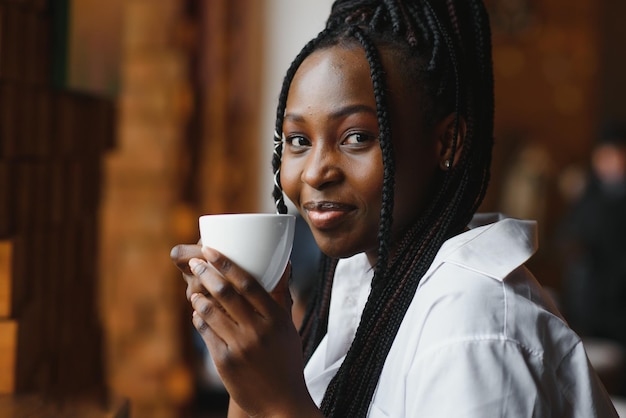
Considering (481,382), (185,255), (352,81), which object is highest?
(352,81)

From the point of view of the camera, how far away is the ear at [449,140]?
112 cm

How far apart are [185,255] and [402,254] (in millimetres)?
309

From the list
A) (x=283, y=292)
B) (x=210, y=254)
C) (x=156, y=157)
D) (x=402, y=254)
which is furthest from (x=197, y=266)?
(x=156, y=157)

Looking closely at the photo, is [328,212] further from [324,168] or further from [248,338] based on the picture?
[248,338]

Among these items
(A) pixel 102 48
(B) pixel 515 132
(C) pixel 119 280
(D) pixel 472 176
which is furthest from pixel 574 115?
(D) pixel 472 176

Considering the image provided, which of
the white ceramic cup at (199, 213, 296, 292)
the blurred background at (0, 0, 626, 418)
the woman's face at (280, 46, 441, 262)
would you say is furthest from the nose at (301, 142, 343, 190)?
the blurred background at (0, 0, 626, 418)

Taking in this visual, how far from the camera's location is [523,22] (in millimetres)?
7594

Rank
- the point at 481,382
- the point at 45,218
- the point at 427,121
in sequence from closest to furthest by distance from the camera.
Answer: the point at 481,382, the point at 427,121, the point at 45,218

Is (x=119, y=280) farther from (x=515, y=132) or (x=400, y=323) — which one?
(x=515, y=132)

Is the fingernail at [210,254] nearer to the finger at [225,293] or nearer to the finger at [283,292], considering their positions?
the finger at [225,293]

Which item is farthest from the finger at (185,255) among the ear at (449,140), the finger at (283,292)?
the ear at (449,140)

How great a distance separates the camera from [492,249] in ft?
3.39

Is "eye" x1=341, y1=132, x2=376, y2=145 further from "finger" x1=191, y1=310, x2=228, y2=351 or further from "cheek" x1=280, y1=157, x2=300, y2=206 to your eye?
"finger" x1=191, y1=310, x2=228, y2=351

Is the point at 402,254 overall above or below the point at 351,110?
below
